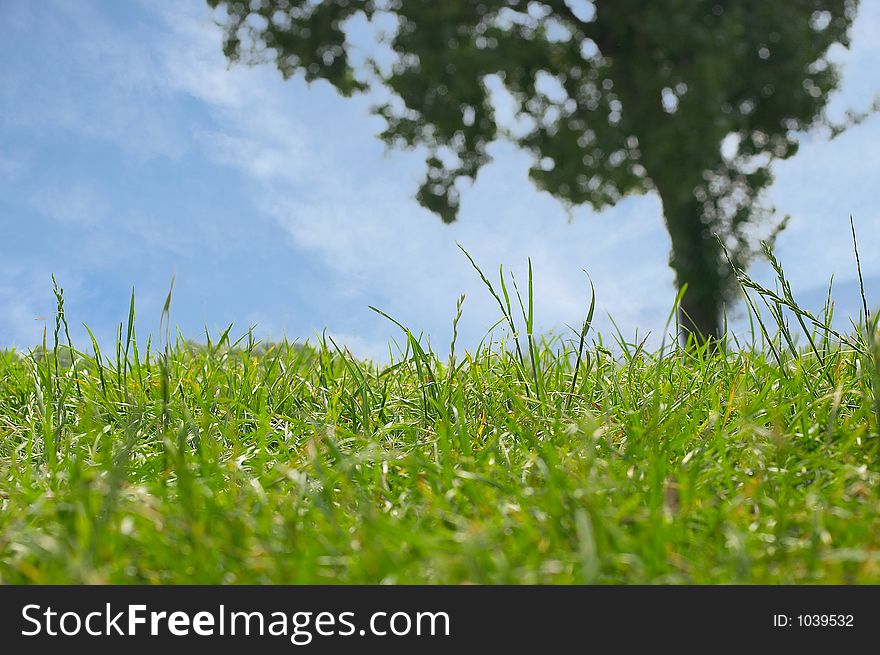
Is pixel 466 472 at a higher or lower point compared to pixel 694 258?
lower

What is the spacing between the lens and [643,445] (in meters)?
2.21

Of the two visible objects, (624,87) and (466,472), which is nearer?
(466,472)

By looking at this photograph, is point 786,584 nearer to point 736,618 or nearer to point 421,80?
point 736,618

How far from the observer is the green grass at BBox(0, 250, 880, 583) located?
1.50m

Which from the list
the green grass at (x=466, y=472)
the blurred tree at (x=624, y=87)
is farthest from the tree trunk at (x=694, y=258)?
the green grass at (x=466, y=472)

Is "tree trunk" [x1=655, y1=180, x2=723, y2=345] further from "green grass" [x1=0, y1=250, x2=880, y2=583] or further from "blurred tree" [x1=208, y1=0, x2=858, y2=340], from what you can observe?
"green grass" [x1=0, y1=250, x2=880, y2=583]

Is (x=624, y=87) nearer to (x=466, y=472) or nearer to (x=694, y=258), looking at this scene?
(x=694, y=258)

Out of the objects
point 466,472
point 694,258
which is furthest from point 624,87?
point 466,472

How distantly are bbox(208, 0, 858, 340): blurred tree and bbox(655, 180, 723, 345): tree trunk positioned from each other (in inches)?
0.9

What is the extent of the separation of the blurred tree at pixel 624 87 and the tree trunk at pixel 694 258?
0.9 inches

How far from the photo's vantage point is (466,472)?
1.95 meters

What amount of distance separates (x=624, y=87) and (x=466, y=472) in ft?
41.3

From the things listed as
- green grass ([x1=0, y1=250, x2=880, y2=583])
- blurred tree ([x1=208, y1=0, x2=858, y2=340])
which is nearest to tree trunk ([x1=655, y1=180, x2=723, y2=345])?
blurred tree ([x1=208, y1=0, x2=858, y2=340])

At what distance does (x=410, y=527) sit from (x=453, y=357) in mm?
1179
